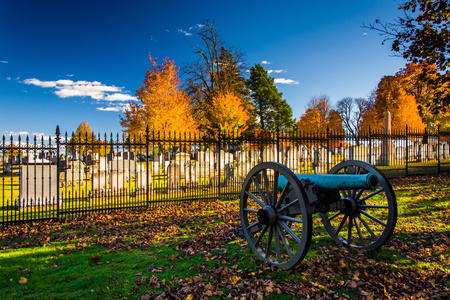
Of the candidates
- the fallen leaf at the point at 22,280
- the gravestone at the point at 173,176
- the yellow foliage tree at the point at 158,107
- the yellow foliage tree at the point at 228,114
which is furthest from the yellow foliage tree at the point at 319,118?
the fallen leaf at the point at 22,280

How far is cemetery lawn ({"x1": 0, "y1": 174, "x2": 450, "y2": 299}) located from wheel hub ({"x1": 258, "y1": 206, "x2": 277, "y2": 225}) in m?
0.70

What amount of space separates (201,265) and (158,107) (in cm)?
2099

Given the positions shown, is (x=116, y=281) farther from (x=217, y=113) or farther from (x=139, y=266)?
(x=217, y=113)

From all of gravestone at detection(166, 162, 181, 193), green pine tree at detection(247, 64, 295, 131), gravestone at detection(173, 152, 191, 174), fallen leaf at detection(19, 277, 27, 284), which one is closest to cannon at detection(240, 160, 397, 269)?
fallen leaf at detection(19, 277, 27, 284)

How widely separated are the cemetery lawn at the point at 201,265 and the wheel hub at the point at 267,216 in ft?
2.31

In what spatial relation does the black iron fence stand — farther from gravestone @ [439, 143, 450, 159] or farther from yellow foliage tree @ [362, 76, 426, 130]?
yellow foliage tree @ [362, 76, 426, 130]

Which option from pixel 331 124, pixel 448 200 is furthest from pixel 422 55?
pixel 331 124

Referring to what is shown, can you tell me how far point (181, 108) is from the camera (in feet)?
79.5

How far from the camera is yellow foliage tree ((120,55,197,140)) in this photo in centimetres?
2342

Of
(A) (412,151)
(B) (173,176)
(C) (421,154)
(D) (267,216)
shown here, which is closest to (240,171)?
(B) (173,176)

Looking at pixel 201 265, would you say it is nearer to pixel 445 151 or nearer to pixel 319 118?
pixel 445 151

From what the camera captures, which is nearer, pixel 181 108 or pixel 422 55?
pixel 422 55

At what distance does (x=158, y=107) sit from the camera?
2362cm

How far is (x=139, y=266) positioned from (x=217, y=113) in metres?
26.9
